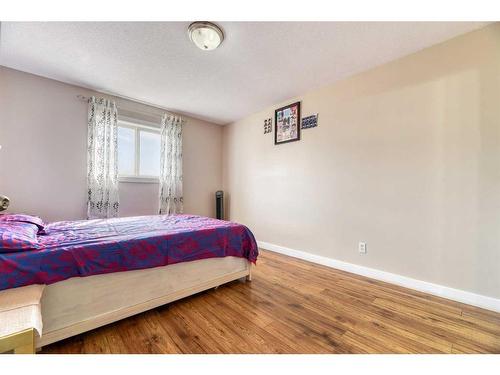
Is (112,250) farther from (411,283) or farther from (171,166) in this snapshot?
(411,283)

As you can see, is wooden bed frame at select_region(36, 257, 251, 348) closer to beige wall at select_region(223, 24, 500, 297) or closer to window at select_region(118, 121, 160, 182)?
beige wall at select_region(223, 24, 500, 297)

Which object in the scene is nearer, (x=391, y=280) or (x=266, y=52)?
(x=266, y=52)

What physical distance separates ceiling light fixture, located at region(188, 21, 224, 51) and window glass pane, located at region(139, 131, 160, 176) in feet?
6.78

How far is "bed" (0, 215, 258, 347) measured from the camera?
4.05 ft

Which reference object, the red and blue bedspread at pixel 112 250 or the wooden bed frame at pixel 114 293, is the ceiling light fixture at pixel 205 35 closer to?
the red and blue bedspread at pixel 112 250

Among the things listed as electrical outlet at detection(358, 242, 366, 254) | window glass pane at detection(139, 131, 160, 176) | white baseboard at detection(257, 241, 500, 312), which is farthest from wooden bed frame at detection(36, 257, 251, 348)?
window glass pane at detection(139, 131, 160, 176)

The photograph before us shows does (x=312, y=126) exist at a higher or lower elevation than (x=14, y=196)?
higher

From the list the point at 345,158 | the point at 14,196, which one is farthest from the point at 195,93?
the point at 14,196

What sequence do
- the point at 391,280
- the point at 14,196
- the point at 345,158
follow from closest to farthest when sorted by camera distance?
the point at 391,280 → the point at 14,196 → the point at 345,158

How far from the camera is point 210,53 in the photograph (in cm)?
210

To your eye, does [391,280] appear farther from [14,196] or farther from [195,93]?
[14,196]

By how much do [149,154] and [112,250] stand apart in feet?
7.87

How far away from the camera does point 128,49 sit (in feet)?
6.63
